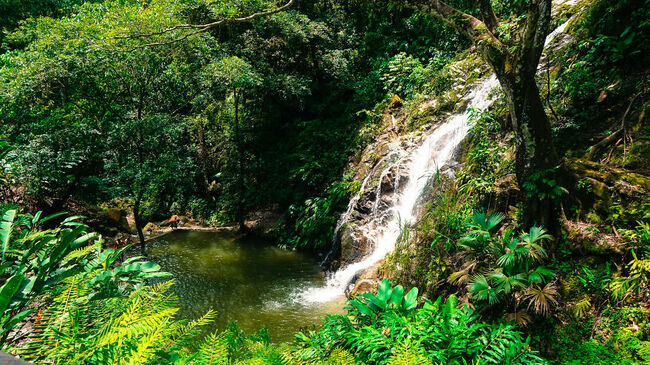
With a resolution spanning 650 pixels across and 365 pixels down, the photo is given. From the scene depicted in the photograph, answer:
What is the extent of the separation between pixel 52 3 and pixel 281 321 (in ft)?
70.3

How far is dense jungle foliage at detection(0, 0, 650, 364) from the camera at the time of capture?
103 inches

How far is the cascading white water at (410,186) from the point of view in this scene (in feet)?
23.6

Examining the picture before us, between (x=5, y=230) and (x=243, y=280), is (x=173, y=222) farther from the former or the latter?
(x=5, y=230)

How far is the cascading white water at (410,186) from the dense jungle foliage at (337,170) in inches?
21.1

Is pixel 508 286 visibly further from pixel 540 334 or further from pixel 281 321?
pixel 281 321

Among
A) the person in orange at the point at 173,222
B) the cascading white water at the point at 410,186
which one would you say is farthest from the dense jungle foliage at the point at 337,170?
the person in orange at the point at 173,222

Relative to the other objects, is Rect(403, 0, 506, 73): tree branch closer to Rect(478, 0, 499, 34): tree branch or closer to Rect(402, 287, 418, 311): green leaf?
Rect(478, 0, 499, 34): tree branch

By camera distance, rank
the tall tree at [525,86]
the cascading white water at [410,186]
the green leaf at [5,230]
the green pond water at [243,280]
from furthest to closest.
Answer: the cascading white water at [410,186] < the green pond water at [243,280] < the tall tree at [525,86] < the green leaf at [5,230]

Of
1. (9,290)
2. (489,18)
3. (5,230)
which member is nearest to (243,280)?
(5,230)

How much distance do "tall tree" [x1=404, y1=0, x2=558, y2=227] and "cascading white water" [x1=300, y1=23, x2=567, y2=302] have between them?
9.42 ft

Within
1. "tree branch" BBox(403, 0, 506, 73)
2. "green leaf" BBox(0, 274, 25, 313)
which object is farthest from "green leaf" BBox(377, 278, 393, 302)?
"tree branch" BBox(403, 0, 506, 73)

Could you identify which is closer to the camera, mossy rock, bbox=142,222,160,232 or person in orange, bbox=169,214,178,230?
mossy rock, bbox=142,222,160,232

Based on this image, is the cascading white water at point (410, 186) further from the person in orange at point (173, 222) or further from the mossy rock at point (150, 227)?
the mossy rock at point (150, 227)

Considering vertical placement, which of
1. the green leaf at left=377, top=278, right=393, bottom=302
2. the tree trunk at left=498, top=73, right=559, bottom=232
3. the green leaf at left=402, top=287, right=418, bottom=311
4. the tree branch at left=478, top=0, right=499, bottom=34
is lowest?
the green leaf at left=402, top=287, right=418, bottom=311
